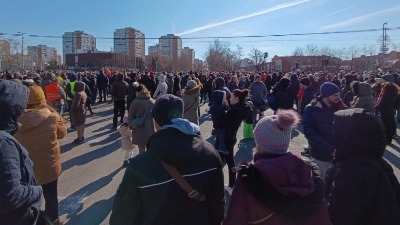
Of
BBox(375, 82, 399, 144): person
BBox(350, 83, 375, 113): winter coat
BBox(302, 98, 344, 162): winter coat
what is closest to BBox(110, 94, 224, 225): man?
BBox(302, 98, 344, 162): winter coat

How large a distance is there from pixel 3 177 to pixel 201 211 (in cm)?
138

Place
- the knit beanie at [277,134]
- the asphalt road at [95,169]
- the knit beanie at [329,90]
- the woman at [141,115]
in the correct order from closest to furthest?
the knit beanie at [277,134] → the knit beanie at [329,90] → the asphalt road at [95,169] → the woman at [141,115]

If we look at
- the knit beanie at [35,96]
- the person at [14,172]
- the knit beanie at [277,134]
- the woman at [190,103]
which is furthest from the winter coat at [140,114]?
the knit beanie at [277,134]

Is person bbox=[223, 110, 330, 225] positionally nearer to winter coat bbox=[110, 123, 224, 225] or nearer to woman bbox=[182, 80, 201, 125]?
winter coat bbox=[110, 123, 224, 225]

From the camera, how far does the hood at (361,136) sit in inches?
107

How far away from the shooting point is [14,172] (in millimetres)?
2432

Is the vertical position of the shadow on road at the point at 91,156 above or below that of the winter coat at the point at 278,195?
below

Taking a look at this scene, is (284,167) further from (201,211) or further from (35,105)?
(35,105)

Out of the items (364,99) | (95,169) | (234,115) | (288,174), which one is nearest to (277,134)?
(288,174)

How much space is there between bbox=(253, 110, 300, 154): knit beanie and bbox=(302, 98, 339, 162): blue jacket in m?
2.53

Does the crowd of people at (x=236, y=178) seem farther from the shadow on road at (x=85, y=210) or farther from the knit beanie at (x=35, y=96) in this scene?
the shadow on road at (x=85, y=210)

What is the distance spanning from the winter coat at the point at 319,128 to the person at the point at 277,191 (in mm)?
2557

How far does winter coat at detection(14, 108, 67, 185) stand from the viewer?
393 cm

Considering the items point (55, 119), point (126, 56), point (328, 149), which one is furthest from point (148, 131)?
point (126, 56)
